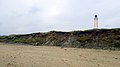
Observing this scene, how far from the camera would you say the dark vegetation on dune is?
56.6 ft

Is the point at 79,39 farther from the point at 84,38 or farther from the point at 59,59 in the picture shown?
the point at 59,59

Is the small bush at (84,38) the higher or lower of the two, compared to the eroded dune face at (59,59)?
higher

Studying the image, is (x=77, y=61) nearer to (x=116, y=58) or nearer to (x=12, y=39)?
(x=116, y=58)

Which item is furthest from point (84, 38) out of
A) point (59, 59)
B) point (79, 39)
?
point (59, 59)

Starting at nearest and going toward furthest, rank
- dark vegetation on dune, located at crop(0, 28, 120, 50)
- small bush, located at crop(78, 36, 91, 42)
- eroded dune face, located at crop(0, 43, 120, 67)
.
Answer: eroded dune face, located at crop(0, 43, 120, 67)
dark vegetation on dune, located at crop(0, 28, 120, 50)
small bush, located at crop(78, 36, 91, 42)

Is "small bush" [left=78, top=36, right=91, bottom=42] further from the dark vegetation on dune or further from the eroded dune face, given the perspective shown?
the eroded dune face

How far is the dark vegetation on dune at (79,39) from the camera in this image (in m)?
17.3

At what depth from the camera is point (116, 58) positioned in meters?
13.6

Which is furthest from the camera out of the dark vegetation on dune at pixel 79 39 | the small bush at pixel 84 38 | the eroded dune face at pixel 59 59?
the small bush at pixel 84 38

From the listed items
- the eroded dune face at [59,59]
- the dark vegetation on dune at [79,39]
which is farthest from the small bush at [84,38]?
the eroded dune face at [59,59]

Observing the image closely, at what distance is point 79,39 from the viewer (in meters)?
18.4

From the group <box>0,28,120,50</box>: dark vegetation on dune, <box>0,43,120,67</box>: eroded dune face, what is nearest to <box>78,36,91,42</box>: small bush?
<box>0,28,120,50</box>: dark vegetation on dune

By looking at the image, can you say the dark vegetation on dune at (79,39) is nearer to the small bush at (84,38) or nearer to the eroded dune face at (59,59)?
the small bush at (84,38)

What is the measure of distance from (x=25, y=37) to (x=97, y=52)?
8.23 metres
